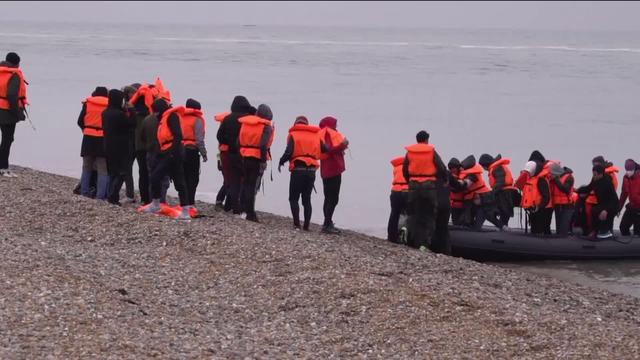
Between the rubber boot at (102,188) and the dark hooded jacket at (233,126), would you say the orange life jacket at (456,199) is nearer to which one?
the dark hooded jacket at (233,126)

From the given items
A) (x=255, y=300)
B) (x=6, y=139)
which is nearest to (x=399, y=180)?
(x=255, y=300)

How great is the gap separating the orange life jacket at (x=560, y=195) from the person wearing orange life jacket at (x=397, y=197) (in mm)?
1910

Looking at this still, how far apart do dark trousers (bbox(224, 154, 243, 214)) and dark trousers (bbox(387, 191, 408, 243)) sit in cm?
188

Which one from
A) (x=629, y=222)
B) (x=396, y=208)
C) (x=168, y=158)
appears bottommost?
(x=629, y=222)

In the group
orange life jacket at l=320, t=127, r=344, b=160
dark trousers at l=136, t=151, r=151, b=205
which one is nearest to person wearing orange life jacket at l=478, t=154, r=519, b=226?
orange life jacket at l=320, t=127, r=344, b=160

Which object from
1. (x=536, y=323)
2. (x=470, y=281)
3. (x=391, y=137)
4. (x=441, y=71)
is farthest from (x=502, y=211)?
(x=441, y=71)

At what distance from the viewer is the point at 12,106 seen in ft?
44.5

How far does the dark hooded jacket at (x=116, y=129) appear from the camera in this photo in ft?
41.6

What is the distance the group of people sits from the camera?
13383mm

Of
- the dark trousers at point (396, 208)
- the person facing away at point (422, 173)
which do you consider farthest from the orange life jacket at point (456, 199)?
the person facing away at point (422, 173)

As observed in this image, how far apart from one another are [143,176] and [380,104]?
30199 millimetres

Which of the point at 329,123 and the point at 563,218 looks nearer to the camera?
the point at 329,123

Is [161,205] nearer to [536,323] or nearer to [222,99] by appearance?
[536,323]

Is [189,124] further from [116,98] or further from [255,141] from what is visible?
[116,98]
